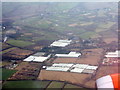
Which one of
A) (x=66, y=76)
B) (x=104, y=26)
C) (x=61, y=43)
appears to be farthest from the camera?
(x=104, y=26)

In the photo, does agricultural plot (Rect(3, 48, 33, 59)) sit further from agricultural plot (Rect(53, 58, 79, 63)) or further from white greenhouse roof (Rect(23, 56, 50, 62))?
agricultural plot (Rect(53, 58, 79, 63))

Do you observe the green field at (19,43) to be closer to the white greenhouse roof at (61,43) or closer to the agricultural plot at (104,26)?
the white greenhouse roof at (61,43)

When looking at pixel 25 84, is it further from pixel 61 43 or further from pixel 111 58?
pixel 61 43

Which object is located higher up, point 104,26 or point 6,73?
point 104,26

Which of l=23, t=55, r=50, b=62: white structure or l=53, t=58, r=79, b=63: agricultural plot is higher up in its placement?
l=23, t=55, r=50, b=62: white structure

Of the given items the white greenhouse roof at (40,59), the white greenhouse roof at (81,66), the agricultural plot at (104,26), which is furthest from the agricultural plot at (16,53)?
the agricultural plot at (104,26)

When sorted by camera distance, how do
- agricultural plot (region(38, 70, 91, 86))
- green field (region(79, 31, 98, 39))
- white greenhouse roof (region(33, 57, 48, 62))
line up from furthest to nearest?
1. green field (region(79, 31, 98, 39))
2. white greenhouse roof (region(33, 57, 48, 62))
3. agricultural plot (region(38, 70, 91, 86))

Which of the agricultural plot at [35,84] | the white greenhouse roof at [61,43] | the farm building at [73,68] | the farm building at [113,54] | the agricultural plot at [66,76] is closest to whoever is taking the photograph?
the agricultural plot at [35,84]

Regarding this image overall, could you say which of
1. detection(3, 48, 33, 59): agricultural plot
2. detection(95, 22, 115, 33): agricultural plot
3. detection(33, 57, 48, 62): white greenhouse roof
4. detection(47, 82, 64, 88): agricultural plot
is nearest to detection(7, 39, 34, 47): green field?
detection(3, 48, 33, 59): agricultural plot

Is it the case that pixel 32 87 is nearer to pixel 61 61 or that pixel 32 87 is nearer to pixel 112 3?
pixel 61 61

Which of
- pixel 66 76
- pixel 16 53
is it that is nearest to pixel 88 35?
pixel 16 53

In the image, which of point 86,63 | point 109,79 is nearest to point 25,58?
point 86,63
